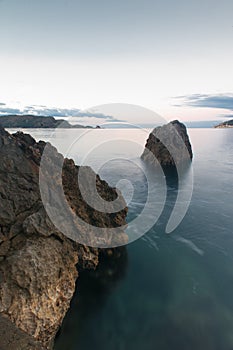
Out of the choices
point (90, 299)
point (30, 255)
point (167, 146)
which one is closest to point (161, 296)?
point (90, 299)

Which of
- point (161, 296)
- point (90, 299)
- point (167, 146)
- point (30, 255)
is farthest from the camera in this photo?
point (167, 146)

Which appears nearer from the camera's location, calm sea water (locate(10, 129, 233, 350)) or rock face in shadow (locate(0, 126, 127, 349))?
rock face in shadow (locate(0, 126, 127, 349))

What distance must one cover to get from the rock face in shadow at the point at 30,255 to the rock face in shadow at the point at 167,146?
63.3 meters

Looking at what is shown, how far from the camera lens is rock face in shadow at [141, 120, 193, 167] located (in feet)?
271

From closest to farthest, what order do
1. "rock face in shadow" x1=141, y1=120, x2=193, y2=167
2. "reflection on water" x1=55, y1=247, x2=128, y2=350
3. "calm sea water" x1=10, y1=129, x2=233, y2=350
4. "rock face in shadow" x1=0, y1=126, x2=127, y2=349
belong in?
"rock face in shadow" x1=0, y1=126, x2=127, y2=349 → "reflection on water" x1=55, y1=247, x2=128, y2=350 → "calm sea water" x1=10, y1=129, x2=233, y2=350 → "rock face in shadow" x1=141, y1=120, x2=193, y2=167

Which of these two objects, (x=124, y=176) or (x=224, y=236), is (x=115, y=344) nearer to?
(x=224, y=236)

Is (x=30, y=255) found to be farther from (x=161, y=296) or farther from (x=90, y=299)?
(x=161, y=296)

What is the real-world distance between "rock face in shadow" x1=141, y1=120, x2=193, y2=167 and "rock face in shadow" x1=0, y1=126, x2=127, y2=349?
6329 cm

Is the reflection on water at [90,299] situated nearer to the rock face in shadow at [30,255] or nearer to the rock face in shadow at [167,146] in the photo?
the rock face in shadow at [30,255]

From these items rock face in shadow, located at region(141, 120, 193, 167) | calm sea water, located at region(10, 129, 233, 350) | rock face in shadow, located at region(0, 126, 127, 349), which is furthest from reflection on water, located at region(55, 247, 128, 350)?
rock face in shadow, located at region(141, 120, 193, 167)

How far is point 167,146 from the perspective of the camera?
84.8m

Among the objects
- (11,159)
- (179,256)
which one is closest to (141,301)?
(179,256)

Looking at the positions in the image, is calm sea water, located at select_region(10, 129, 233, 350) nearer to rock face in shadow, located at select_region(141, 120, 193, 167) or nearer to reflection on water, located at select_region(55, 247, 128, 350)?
reflection on water, located at select_region(55, 247, 128, 350)

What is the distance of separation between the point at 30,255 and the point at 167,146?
74478 mm
